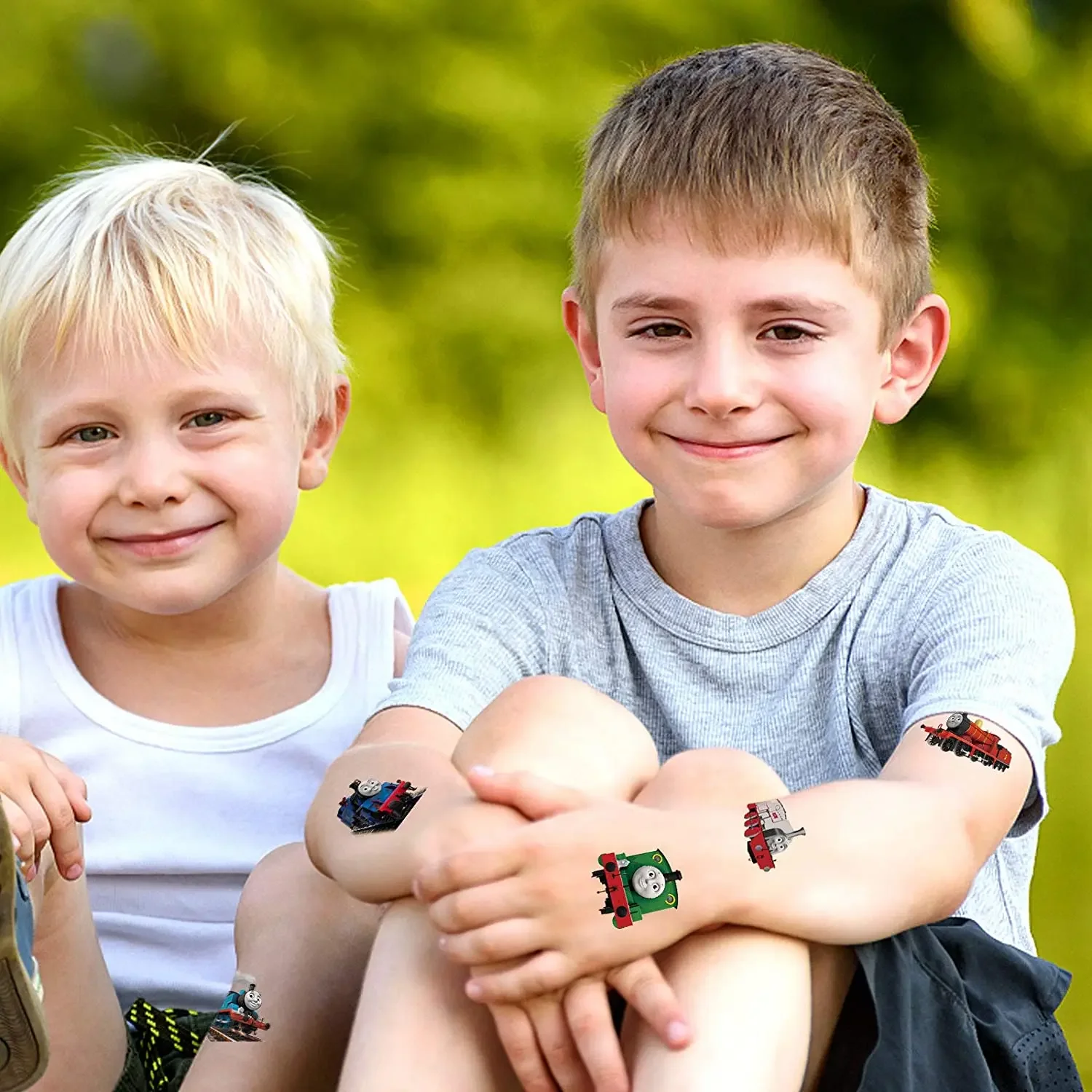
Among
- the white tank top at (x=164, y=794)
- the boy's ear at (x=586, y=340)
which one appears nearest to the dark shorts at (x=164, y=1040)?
the white tank top at (x=164, y=794)

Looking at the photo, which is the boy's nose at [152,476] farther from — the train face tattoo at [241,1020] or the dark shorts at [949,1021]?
the dark shorts at [949,1021]

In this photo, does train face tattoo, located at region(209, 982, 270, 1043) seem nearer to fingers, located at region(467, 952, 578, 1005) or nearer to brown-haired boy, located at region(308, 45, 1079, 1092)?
brown-haired boy, located at region(308, 45, 1079, 1092)

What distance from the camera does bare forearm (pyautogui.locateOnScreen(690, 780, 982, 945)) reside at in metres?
1.34

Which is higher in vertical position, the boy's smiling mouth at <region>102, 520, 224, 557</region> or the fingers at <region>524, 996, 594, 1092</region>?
the boy's smiling mouth at <region>102, 520, 224, 557</region>

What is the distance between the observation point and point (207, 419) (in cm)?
204

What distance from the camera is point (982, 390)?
4730mm

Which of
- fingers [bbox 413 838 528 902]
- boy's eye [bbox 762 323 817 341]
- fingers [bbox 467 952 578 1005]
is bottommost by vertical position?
fingers [bbox 467 952 578 1005]

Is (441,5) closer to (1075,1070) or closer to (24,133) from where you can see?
(24,133)

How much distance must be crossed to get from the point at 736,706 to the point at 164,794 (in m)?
0.75

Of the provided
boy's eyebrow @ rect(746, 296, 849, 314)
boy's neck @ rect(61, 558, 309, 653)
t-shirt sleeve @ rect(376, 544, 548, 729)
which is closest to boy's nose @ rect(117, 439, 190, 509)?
boy's neck @ rect(61, 558, 309, 653)

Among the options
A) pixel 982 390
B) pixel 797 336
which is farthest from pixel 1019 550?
pixel 982 390

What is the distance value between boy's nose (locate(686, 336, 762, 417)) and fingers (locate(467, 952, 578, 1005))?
2.14 feet

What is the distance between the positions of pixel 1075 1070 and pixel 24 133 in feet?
13.0

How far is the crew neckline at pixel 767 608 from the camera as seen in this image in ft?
6.21
